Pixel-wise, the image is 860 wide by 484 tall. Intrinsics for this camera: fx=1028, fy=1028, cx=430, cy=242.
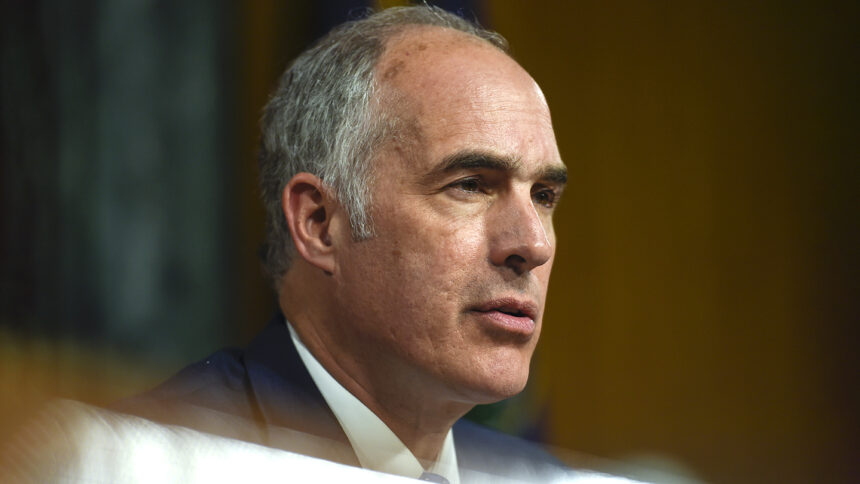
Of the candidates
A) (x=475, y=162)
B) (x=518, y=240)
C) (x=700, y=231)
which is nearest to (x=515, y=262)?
(x=518, y=240)

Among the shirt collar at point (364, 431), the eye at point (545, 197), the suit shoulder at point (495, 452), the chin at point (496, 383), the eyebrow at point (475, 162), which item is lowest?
the suit shoulder at point (495, 452)

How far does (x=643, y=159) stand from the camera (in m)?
1.98

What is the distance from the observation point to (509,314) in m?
1.27

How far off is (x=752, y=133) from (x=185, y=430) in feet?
5.39

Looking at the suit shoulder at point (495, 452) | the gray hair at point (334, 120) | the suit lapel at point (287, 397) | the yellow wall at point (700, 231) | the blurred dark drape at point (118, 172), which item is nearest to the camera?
the blurred dark drape at point (118, 172)

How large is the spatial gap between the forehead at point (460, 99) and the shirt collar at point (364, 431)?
0.98ft

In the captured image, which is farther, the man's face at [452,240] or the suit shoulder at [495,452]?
the suit shoulder at [495,452]

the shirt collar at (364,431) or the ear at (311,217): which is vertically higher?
the ear at (311,217)

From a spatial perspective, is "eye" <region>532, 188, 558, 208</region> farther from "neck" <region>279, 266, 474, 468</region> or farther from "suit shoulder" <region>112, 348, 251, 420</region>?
"suit shoulder" <region>112, 348, 251, 420</region>

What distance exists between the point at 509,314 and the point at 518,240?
92mm

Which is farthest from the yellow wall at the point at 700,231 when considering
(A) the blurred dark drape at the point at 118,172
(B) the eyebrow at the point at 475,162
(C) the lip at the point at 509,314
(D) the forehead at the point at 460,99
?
(A) the blurred dark drape at the point at 118,172

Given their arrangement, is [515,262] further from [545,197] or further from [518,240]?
[545,197]

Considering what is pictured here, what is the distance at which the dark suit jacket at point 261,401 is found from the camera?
1100mm

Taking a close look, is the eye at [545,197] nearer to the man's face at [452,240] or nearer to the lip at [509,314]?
the man's face at [452,240]
